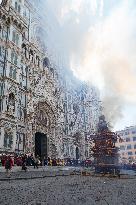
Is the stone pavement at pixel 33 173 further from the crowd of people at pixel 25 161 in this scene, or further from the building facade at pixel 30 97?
the building facade at pixel 30 97

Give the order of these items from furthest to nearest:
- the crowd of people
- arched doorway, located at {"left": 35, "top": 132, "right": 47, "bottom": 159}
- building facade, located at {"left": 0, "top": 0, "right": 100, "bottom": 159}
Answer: arched doorway, located at {"left": 35, "top": 132, "right": 47, "bottom": 159} < building facade, located at {"left": 0, "top": 0, "right": 100, "bottom": 159} < the crowd of people

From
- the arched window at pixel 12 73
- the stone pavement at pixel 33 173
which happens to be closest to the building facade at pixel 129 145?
the arched window at pixel 12 73

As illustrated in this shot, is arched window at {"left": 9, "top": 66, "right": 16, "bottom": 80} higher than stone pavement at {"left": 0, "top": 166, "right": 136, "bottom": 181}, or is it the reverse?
arched window at {"left": 9, "top": 66, "right": 16, "bottom": 80}

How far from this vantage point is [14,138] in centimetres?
2586

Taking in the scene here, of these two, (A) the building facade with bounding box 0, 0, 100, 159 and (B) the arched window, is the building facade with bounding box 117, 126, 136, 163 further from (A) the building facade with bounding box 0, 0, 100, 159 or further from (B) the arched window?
(B) the arched window

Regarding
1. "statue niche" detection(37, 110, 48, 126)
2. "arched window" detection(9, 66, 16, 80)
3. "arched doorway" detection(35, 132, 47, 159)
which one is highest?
"arched window" detection(9, 66, 16, 80)

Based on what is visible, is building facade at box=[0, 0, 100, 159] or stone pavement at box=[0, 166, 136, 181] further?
building facade at box=[0, 0, 100, 159]

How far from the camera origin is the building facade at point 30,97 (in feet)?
87.0

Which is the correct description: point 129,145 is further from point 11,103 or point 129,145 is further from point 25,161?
point 25,161

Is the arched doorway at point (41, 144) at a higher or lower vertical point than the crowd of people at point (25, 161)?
higher

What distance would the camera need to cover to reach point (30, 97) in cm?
3052

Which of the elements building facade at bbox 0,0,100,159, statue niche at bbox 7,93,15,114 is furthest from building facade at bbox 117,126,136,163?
statue niche at bbox 7,93,15,114

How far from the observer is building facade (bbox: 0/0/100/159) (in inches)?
1045

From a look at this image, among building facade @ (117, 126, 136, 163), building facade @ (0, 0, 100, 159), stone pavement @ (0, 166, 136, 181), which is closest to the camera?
stone pavement @ (0, 166, 136, 181)
